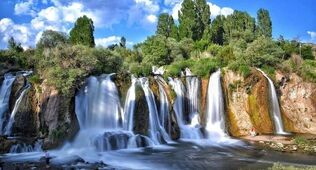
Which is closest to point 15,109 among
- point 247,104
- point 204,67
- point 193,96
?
point 193,96

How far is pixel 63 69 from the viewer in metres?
37.2

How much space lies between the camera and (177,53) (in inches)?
2333

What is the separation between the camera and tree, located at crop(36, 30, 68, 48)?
5447cm

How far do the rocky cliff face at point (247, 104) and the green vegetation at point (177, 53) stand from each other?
1.25 meters

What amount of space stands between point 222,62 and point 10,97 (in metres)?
24.4

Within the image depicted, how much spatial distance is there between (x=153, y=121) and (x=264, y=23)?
162ft

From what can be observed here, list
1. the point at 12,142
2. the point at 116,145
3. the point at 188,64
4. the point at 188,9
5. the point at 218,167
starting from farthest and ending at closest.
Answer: the point at 188,9, the point at 188,64, the point at 116,145, the point at 12,142, the point at 218,167

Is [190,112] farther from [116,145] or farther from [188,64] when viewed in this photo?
[116,145]

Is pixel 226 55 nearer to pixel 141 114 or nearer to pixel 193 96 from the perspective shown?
pixel 193 96

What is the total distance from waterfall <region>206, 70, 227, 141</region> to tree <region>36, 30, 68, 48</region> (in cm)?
2269

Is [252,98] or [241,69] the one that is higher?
[241,69]

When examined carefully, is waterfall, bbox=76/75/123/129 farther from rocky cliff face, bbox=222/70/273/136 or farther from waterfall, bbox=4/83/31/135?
rocky cliff face, bbox=222/70/273/136

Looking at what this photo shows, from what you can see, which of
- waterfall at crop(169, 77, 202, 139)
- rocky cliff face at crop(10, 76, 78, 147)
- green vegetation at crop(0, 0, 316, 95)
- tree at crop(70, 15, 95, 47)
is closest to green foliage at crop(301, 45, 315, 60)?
green vegetation at crop(0, 0, 316, 95)

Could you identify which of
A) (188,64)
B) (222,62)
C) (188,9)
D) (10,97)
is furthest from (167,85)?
(188,9)
